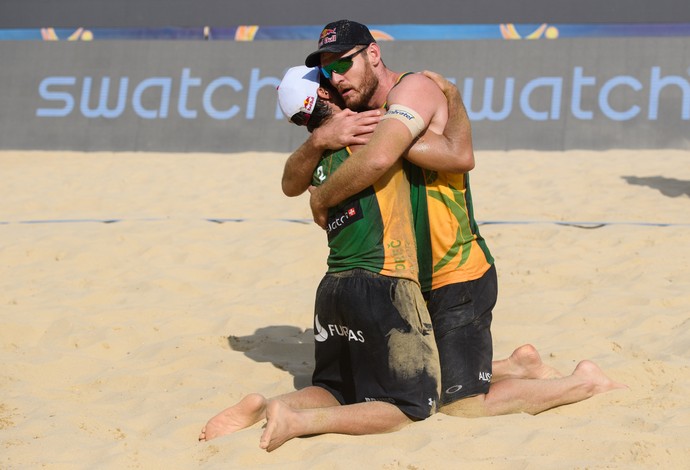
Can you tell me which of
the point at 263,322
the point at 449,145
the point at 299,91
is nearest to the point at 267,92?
the point at 263,322

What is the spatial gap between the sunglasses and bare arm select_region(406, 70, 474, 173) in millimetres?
303

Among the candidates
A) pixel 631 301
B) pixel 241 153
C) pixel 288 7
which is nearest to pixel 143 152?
pixel 241 153

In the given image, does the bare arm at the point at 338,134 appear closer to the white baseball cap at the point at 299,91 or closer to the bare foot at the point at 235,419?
the white baseball cap at the point at 299,91

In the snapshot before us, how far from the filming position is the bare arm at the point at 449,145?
12.0 feet

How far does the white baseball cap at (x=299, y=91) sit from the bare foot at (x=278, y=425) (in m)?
1.10

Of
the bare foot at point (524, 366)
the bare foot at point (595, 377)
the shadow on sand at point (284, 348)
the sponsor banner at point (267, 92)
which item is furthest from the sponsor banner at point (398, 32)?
the bare foot at point (595, 377)

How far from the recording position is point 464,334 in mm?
3846

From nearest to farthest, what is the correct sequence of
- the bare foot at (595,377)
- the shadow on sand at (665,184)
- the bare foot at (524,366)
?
the bare foot at (595,377)
the bare foot at (524,366)
the shadow on sand at (665,184)

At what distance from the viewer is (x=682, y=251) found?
6.51 m

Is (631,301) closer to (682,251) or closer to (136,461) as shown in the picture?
(682,251)

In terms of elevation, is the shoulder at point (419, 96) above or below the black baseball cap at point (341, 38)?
below

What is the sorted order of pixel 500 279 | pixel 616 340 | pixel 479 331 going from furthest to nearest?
pixel 500 279, pixel 616 340, pixel 479 331

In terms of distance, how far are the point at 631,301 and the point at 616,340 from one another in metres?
0.69

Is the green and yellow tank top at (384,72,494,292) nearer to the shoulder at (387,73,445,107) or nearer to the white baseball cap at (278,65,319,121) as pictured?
the shoulder at (387,73,445,107)
